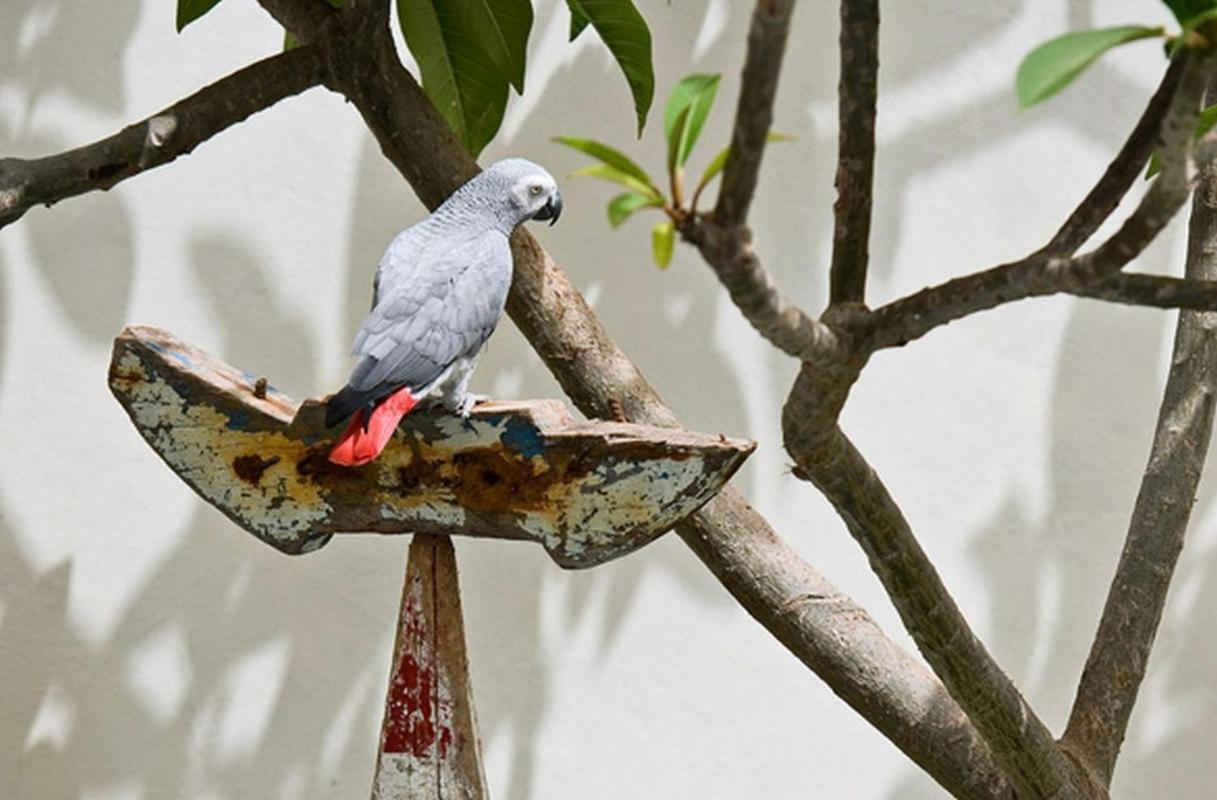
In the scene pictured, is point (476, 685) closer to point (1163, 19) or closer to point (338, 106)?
point (338, 106)

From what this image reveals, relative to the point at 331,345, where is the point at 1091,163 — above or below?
above

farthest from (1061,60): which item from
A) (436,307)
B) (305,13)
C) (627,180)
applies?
(305,13)

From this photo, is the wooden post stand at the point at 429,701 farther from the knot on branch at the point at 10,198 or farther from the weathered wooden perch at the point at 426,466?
the knot on branch at the point at 10,198

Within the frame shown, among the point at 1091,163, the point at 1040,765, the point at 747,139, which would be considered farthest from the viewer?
the point at 1091,163

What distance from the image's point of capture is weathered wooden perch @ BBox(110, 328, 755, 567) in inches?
30.9

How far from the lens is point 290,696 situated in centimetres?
133

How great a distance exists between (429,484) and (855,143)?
0.91ft

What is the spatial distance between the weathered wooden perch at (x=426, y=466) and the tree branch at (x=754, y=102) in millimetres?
256

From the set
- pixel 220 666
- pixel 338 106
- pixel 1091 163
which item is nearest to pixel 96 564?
pixel 220 666

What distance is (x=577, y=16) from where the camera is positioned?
3.33ft

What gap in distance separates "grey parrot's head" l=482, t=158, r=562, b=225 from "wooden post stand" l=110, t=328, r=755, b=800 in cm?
11

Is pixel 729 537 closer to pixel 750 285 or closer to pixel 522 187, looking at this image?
pixel 522 187

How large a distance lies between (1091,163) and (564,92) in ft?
1.54

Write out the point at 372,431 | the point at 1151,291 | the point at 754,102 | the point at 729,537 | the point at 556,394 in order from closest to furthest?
the point at 754,102 → the point at 1151,291 → the point at 372,431 → the point at 729,537 → the point at 556,394
